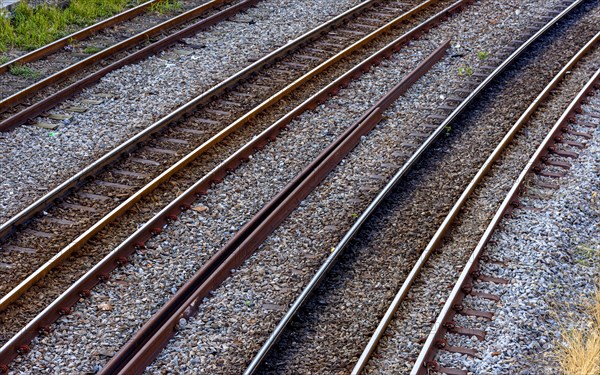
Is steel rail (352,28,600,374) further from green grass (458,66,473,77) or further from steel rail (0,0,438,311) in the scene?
steel rail (0,0,438,311)

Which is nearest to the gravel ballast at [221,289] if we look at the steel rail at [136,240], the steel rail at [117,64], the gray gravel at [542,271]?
the steel rail at [136,240]

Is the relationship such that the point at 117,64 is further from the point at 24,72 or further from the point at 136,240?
the point at 136,240

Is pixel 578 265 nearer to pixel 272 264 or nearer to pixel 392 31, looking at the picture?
pixel 272 264

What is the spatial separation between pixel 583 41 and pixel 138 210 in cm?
996

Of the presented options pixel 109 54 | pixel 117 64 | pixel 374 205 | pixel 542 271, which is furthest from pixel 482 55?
pixel 542 271

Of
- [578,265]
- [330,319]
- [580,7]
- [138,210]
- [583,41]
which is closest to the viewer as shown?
[330,319]

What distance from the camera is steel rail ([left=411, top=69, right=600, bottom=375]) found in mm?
8109

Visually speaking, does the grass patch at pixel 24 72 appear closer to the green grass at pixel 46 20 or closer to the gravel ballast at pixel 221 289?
the green grass at pixel 46 20

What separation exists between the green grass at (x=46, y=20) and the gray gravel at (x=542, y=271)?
9.76 meters

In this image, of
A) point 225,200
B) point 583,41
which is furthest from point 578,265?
point 583,41

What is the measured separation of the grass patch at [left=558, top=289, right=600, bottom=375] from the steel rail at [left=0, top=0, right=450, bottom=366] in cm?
483

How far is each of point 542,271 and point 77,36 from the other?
33.5ft

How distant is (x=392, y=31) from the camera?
54.5 ft

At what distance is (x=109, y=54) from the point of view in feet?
49.6
